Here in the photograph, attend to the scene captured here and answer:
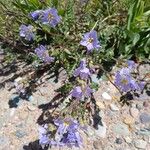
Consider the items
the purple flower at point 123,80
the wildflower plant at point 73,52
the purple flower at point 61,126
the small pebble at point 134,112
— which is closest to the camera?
the purple flower at point 61,126

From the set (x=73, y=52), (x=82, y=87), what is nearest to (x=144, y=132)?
(x=82, y=87)

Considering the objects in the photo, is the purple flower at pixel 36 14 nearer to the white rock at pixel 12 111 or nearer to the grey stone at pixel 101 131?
the white rock at pixel 12 111

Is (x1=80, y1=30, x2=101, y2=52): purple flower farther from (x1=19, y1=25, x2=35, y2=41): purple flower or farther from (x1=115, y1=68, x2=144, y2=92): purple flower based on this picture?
(x1=19, y1=25, x2=35, y2=41): purple flower

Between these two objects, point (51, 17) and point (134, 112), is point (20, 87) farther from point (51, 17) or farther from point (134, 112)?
point (134, 112)

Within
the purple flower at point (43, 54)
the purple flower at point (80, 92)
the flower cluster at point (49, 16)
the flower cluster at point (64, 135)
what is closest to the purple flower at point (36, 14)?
the flower cluster at point (49, 16)

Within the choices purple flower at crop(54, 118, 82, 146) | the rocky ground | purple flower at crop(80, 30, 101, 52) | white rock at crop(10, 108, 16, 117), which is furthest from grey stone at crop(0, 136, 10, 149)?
purple flower at crop(80, 30, 101, 52)

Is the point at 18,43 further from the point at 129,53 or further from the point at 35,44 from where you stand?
the point at 129,53

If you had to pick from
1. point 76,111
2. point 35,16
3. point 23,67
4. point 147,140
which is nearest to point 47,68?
point 23,67
